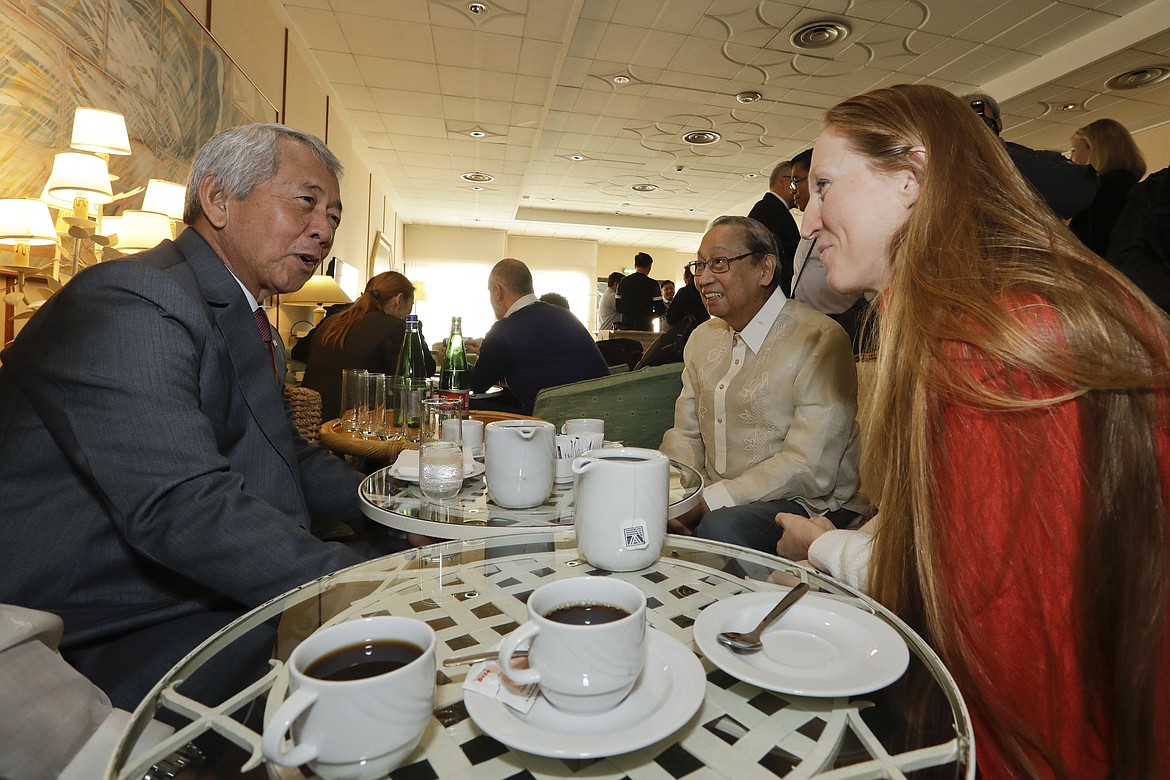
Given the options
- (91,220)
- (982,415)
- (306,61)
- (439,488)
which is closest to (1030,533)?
(982,415)

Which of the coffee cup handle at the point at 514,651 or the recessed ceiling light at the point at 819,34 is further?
the recessed ceiling light at the point at 819,34

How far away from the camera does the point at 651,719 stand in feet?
1.57

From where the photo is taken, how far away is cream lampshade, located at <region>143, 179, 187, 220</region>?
8.71 ft

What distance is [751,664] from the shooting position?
591mm

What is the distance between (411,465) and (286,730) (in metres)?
0.97

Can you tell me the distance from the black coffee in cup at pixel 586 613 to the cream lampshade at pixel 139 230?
2.70 meters

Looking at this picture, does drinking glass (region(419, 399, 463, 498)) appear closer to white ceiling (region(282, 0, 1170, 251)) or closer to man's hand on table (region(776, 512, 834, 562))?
man's hand on table (region(776, 512, 834, 562))

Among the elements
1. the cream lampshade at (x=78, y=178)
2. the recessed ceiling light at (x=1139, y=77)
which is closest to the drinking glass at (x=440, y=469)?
the cream lampshade at (x=78, y=178)

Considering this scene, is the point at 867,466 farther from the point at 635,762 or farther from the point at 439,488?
the point at 439,488

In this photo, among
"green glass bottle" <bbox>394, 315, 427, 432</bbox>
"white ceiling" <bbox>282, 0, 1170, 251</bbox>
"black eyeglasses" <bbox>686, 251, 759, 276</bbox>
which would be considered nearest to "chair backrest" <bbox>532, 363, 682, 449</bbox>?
"black eyeglasses" <bbox>686, 251, 759, 276</bbox>

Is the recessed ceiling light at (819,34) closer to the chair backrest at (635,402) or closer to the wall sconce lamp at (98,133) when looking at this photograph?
the chair backrest at (635,402)

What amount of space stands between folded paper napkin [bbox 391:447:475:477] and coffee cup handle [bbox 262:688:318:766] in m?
0.87

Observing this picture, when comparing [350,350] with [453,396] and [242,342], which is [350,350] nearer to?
[453,396]

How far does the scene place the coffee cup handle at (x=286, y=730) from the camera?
378mm
